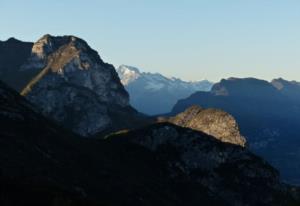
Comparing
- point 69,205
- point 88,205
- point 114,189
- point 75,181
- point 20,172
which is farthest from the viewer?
point 114,189

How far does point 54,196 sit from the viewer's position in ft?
286

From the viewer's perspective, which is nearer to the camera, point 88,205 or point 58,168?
point 88,205

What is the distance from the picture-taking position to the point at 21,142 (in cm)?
19812

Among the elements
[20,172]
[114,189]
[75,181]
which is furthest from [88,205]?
[114,189]

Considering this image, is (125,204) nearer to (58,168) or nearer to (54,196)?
(58,168)

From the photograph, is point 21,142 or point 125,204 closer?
point 125,204

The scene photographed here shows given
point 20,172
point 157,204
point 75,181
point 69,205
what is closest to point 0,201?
point 69,205

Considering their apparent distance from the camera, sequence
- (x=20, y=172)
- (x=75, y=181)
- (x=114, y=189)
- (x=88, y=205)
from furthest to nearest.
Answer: (x=114, y=189) < (x=75, y=181) < (x=20, y=172) < (x=88, y=205)

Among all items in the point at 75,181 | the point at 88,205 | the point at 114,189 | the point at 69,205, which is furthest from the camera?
the point at 114,189

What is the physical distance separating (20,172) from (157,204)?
4766 centimetres

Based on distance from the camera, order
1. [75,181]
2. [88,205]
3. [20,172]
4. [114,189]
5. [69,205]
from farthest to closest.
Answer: [114,189], [75,181], [20,172], [88,205], [69,205]

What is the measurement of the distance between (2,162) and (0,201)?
8628cm

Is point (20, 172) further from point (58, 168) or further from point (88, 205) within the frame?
point (88, 205)

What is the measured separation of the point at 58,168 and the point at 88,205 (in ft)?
342
